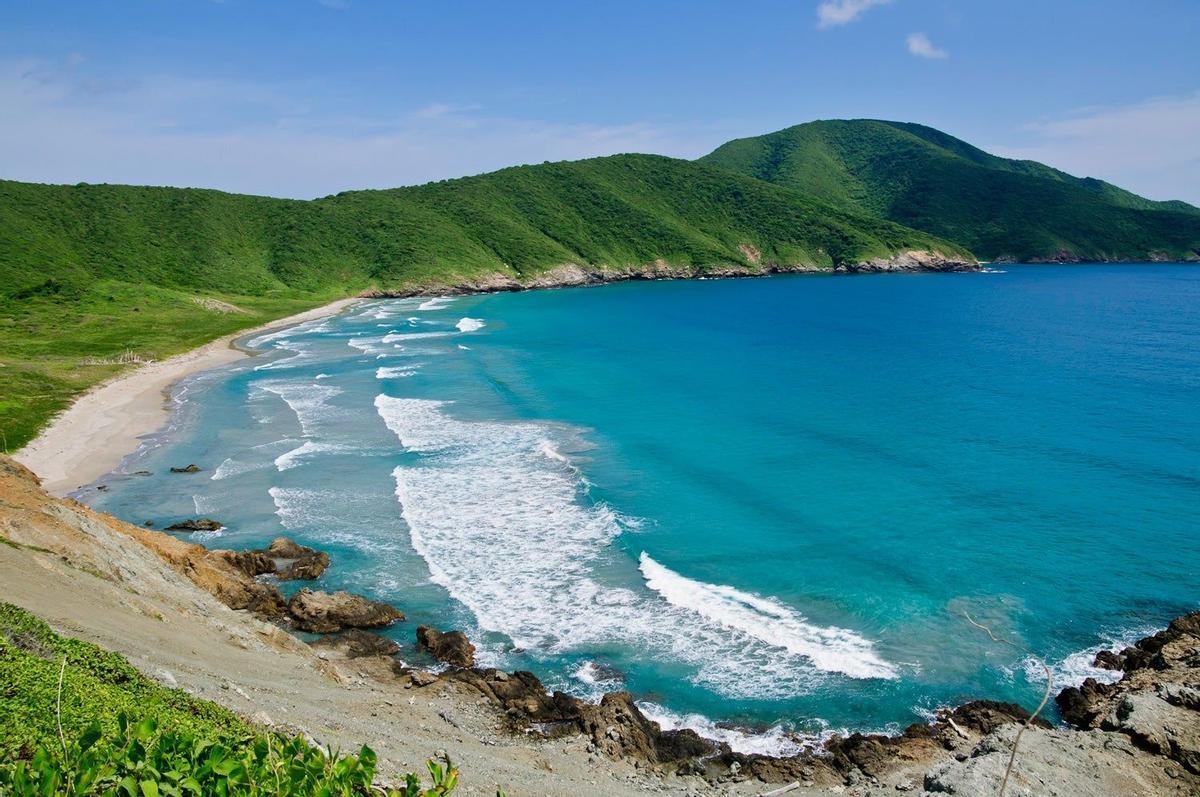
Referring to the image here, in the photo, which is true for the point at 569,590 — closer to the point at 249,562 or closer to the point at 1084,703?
the point at 249,562

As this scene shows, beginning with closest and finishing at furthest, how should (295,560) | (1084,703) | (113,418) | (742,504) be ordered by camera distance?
(1084,703), (295,560), (742,504), (113,418)

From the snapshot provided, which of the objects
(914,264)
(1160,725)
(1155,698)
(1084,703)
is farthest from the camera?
(914,264)

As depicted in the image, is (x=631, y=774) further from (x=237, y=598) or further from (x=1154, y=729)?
(x=237, y=598)

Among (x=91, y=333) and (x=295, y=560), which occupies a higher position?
(x=91, y=333)

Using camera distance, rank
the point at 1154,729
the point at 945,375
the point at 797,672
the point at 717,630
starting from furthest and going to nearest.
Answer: the point at 945,375, the point at 717,630, the point at 797,672, the point at 1154,729

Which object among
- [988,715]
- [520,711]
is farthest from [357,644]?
[988,715]

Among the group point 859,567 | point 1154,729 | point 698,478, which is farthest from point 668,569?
point 1154,729
